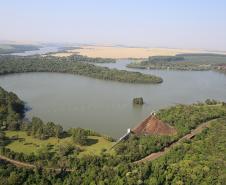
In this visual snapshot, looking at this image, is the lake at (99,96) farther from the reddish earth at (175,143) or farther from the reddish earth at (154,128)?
the reddish earth at (175,143)

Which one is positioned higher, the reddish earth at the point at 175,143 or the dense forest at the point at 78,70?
the dense forest at the point at 78,70

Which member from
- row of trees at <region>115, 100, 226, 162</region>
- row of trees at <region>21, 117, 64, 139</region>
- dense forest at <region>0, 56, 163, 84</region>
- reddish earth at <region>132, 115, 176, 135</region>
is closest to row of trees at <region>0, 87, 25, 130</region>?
row of trees at <region>21, 117, 64, 139</region>

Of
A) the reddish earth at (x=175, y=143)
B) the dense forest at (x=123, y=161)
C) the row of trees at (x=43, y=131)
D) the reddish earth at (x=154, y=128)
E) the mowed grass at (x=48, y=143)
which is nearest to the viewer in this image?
the dense forest at (x=123, y=161)

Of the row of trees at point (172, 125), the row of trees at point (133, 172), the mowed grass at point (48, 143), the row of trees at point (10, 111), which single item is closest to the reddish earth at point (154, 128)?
the row of trees at point (172, 125)

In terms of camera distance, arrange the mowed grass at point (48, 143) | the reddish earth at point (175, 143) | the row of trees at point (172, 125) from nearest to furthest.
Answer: the reddish earth at point (175, 143)
the row of trees at point (172, 125)
the mowed grass at point (48, 143)

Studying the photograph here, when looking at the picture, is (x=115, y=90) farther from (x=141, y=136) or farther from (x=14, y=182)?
(x=14, y=182)

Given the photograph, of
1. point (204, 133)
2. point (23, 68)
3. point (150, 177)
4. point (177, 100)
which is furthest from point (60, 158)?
point (23, 68)
